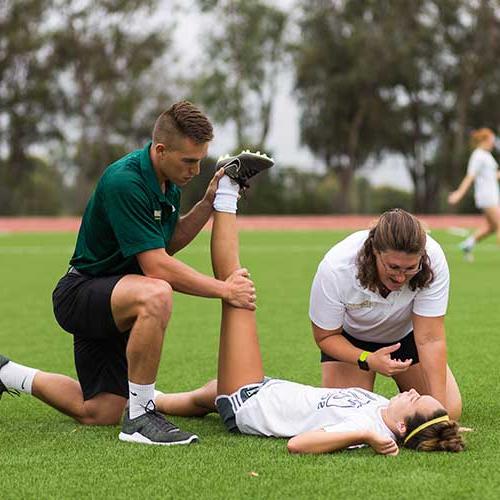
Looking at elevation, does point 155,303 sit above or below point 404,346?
above

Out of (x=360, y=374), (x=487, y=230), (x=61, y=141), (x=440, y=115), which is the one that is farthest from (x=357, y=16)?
(x=360, y=374)

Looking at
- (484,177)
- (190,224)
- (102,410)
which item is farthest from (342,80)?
(102,410)

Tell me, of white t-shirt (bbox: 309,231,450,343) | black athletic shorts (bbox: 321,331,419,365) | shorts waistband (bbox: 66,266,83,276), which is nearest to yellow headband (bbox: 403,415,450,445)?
white t-shirt (bbox: 309,231,450,343)

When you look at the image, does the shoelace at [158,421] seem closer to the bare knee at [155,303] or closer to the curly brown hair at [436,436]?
the bare knee at [155,303]

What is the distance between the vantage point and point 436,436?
4.32 meters

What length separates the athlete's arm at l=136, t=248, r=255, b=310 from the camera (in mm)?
4836

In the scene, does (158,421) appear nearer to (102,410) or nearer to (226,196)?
(102,410)

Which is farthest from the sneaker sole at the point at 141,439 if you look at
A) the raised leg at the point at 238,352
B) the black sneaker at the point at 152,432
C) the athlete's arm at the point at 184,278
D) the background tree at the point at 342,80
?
the background tree at the point at 342,80

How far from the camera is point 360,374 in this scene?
519 centimetres

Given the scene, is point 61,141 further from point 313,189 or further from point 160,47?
point 313,189

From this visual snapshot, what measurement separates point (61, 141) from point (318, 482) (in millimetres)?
46196

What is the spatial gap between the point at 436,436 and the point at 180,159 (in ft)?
5.76

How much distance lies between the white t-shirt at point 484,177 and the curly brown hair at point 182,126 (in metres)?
11.5

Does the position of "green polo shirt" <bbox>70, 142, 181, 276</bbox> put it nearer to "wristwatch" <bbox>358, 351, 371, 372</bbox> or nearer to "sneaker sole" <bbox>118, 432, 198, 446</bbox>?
"sneaker sole" <bbox>118, 432, 198, 446</bbox>
